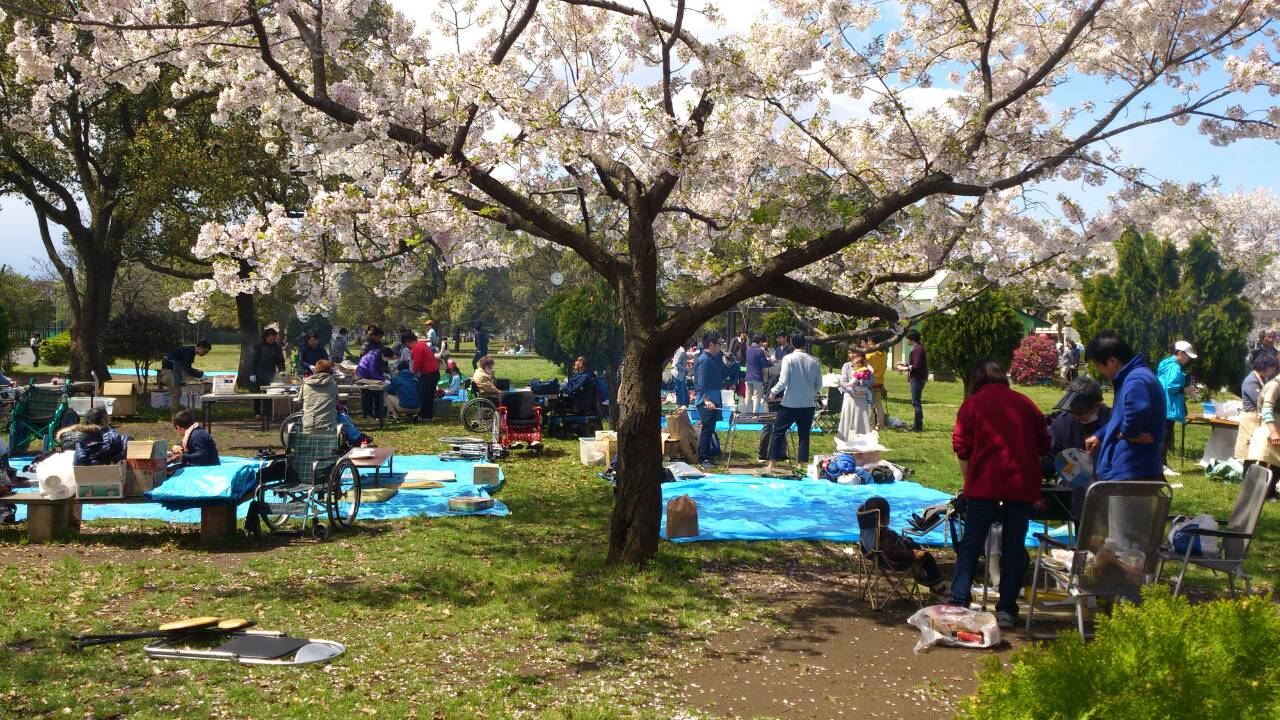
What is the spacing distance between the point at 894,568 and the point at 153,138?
16.7m

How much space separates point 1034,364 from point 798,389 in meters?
24.1

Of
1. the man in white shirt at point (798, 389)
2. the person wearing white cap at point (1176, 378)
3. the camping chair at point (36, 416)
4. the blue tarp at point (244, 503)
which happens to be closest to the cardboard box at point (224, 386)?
the camping chair at point (36, 416)

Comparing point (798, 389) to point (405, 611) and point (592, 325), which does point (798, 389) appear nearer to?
point (405, 611)

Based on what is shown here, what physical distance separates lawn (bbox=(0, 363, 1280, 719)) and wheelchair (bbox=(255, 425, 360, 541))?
28 centimetres

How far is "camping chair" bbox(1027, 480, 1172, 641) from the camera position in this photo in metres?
5.52

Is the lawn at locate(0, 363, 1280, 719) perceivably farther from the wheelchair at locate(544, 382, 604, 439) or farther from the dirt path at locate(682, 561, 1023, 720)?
the wheelchair at locate(544, 382, 604, 439)

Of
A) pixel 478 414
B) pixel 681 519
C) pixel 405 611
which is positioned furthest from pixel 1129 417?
pixel 478 414

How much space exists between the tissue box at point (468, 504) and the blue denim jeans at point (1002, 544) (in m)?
5.16

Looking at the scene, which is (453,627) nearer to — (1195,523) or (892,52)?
(1195,523)

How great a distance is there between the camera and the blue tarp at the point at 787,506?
9.19 metres

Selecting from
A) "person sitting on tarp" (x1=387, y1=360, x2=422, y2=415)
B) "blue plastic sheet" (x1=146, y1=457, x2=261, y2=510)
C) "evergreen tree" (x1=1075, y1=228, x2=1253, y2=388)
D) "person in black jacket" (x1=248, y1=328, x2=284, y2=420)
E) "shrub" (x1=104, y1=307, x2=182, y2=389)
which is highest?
"evergreen tree" (x1=1075, y1=228, x2=1253, y2=388)

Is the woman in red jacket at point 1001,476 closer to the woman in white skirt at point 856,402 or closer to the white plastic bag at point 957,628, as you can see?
the white plastic bag at point 957,628

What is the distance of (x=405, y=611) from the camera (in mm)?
6438

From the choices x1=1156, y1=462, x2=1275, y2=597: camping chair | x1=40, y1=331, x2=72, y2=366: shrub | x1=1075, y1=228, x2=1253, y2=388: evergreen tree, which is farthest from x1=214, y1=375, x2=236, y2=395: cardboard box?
x1=40, y1=331, x2=72, y2=366: shrub
